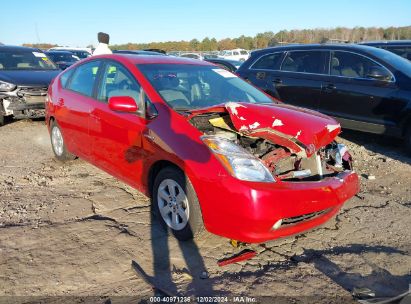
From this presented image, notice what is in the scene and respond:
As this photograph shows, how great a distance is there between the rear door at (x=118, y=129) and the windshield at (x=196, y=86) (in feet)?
0.79

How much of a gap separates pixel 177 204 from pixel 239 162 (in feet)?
2.36

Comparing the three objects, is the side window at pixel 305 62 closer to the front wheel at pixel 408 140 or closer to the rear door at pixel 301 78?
the rear door at pixel 301 78

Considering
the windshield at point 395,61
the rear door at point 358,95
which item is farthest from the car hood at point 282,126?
the windshield at point 395,61

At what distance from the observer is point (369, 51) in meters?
6.37

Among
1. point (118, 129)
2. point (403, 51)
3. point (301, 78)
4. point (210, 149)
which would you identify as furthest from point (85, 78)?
point (403, 51)

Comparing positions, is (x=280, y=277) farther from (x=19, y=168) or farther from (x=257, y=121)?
(x=19, y=168)

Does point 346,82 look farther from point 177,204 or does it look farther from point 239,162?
point 177,204

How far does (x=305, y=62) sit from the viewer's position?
7055 millimetres

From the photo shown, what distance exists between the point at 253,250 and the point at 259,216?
0.56m

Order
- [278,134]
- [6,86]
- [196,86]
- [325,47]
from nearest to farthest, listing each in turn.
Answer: [278,134] → [196,86] → [325,47] → [6,86]

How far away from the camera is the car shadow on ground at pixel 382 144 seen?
6.04 metres

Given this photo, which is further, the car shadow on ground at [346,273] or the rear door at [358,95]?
the rear door at [358,95]

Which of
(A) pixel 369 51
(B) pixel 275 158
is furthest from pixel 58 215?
(A) pixel 369 51

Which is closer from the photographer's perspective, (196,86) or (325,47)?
(196,86)
